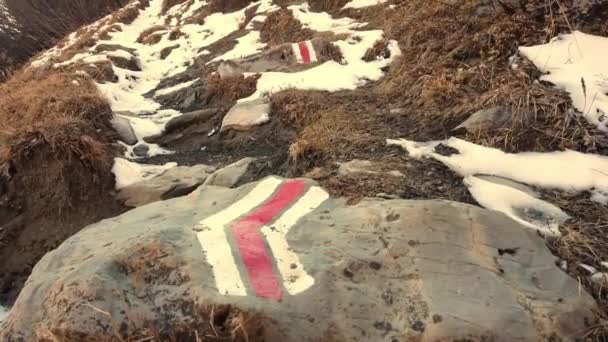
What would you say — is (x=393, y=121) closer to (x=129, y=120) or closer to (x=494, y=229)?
(x=494, y=229)

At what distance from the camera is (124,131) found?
5.23m

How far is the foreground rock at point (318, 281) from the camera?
1.96 metres

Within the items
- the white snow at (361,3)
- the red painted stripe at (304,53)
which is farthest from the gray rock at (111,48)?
the red painted stripe at (304,53)

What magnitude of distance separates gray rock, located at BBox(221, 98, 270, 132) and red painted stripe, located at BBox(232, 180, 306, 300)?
6.14 ft

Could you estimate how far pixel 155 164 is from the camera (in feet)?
15.6

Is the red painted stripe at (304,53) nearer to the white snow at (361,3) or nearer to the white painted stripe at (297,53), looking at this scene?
the white painted stripe at (297,53)

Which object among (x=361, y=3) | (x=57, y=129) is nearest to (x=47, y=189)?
(x=57, y=129)

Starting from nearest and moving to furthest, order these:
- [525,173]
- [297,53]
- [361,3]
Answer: [525,173] → [297,53] → [361,3]

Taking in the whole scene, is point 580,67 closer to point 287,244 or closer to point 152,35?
point 287,244

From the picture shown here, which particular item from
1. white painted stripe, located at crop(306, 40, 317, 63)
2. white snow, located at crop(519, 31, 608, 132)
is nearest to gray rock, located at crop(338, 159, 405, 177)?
white snow, located at crop(519, 31, 608, 132)

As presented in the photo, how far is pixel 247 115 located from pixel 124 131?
1379mm

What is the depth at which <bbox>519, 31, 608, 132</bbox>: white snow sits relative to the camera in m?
3.29

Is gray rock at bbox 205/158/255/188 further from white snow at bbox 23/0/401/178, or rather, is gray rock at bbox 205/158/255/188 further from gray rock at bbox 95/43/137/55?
gray rock at bbox 95/43/137/55

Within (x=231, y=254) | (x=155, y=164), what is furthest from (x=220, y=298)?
(x=155, y=164)
